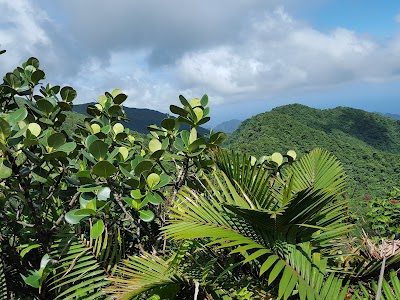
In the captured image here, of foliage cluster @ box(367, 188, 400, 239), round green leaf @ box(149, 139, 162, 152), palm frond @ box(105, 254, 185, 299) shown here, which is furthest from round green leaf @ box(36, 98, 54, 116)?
foliage cluster @ box(367, 188, 400, 239)

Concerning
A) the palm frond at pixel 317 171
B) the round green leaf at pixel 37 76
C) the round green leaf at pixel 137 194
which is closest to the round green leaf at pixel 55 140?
the round green leaf at pixel 137 194

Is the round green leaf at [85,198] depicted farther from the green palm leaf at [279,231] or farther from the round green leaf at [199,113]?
the round green leaf at [199,113]

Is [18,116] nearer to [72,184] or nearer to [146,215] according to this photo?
[72,184]

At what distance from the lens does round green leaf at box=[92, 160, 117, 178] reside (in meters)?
1.57

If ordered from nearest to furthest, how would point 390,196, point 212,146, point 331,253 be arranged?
point 331,253
point 212,146
point 390,196

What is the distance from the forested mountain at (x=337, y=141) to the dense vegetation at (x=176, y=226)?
23451 mm

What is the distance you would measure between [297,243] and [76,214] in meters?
0.94

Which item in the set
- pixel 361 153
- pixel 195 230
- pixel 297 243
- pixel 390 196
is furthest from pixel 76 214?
pixel 361 153

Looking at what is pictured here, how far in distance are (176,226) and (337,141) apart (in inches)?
1743

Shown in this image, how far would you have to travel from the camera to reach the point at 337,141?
141 feet

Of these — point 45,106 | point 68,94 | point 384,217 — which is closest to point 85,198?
point 45,106

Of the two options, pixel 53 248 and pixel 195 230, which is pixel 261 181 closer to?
pixel 195 230

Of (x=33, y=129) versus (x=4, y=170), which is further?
(x=33, y=129)

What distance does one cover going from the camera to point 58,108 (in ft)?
6.74
